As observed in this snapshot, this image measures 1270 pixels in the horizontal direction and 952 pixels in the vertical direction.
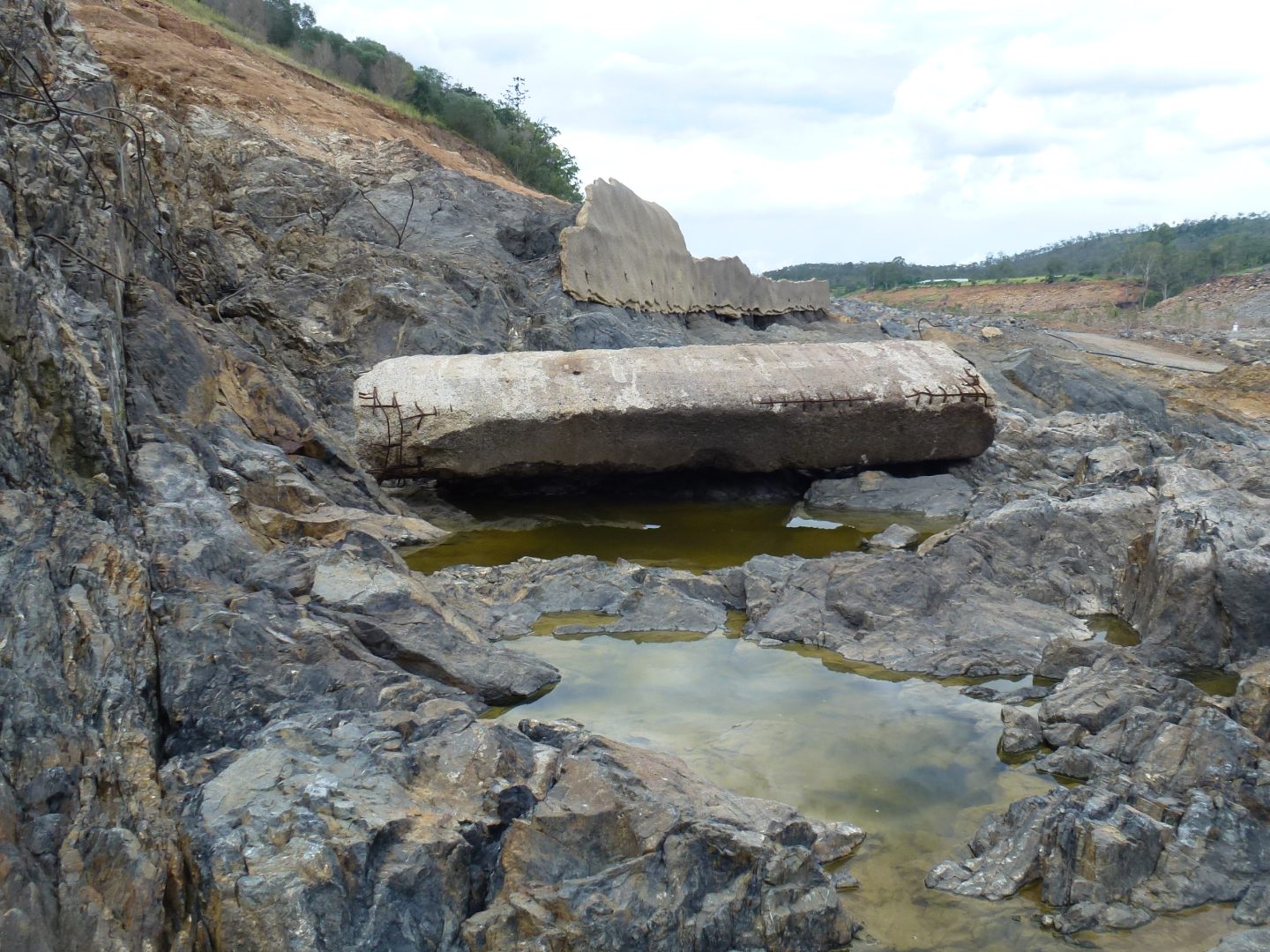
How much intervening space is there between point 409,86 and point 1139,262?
29.1 metres

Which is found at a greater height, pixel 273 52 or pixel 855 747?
pixel 273 52

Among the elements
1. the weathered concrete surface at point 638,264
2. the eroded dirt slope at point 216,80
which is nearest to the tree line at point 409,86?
the eroded dirt slope at point 216,80

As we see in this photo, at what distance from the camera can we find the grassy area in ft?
62.0

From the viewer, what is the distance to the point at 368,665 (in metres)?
2.61

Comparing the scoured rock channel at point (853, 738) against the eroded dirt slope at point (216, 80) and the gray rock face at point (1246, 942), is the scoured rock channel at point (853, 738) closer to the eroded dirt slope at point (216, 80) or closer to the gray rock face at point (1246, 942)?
the gray rock face at point (1246, 942)

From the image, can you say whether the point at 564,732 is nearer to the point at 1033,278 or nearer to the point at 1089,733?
the point at 1089,733

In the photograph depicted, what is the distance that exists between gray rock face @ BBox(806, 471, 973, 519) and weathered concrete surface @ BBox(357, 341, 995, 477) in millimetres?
136

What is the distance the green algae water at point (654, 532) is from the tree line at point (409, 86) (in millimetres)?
18578

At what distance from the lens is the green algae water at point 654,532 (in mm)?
4969

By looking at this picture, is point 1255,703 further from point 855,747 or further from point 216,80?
point 216,80

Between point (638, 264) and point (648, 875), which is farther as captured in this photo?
point (638, 264)

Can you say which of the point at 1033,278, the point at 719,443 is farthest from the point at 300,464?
the point at 1033,278

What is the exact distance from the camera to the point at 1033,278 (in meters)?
46.9

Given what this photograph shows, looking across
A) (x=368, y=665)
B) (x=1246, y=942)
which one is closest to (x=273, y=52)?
(x=368, y=665)
